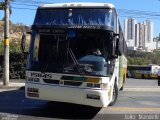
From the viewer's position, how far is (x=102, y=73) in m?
11.4

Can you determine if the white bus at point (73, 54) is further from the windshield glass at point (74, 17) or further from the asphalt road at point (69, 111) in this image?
the asphalt road at point (69, 111)

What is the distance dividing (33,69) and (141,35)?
129 m

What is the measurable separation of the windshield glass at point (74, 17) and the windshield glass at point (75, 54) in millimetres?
392

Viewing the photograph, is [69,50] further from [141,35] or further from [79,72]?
[141,35]

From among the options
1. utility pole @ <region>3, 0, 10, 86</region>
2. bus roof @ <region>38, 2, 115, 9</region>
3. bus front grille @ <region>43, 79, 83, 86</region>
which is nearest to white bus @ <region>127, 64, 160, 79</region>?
utility pole @ <region>3, 0, 10, 86</region>

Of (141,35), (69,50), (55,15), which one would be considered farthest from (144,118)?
(141,35)

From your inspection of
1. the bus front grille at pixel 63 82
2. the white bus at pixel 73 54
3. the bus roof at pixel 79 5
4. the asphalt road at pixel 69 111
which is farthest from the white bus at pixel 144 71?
the bus front grille at pixel 63 82

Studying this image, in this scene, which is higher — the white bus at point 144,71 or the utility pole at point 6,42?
the utility pole at point 6,42

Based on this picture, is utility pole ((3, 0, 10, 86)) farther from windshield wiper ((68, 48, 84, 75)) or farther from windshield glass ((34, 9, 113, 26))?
windshield wiper ((68, 48, 84, 75))

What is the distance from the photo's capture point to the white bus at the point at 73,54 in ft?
37.4

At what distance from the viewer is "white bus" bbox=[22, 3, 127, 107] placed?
37.4 feet

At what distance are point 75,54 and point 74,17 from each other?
48.6 inches

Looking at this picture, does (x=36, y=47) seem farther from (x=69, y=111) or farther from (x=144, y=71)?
(x=144, y=71)

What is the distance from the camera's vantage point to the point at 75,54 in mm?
11688
